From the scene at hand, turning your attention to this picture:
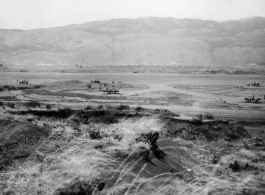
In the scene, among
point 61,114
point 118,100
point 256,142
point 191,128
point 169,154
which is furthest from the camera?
point 118,100

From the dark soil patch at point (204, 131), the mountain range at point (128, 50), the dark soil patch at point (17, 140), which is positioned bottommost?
the dark soil patch at point (204, 131)

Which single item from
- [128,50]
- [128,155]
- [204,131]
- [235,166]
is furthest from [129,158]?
[128,50]

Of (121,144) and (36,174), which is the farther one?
(121,144)

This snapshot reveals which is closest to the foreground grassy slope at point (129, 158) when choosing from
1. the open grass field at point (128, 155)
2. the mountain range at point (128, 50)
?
the open grass field at point (128, 155)

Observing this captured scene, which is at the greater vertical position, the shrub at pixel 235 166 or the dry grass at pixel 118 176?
the dry grass at pixel 118 176

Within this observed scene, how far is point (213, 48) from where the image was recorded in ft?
508

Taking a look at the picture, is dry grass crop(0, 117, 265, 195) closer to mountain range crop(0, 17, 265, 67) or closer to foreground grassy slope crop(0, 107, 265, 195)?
foreground grassy slope crop(0, 107, 265, 195)

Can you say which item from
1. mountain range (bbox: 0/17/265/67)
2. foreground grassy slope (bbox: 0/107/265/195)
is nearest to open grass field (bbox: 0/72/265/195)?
foreground grassy slope (bbox: 0/107/265/195)

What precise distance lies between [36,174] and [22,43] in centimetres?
19649

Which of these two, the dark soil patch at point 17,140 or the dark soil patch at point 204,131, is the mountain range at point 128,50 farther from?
the dark soil patch at point 17,140

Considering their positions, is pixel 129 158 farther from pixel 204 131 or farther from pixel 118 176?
pixel 204 131

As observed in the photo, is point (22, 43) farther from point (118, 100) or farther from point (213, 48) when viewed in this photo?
point (118, 100)

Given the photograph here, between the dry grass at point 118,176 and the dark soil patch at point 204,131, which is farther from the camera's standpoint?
the dark soil patch at point 204,131

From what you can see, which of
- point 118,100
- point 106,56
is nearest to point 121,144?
point 118,100
